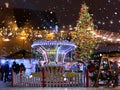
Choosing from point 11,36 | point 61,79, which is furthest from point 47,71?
point 11,36

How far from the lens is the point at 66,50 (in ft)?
109

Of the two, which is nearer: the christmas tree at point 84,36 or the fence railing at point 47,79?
the fence railing at point 47,79

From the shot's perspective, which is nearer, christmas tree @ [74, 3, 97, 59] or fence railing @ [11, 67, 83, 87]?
fence railing @ [11, 67, 83, 87]

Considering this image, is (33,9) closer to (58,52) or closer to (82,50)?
(82,50)

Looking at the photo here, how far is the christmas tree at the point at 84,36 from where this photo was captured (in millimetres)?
60406

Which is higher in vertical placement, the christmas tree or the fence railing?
the christmas tree

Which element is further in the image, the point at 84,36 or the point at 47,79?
the point at 84,36

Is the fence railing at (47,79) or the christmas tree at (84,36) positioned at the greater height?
the christmas tree at (84,36)

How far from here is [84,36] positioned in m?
60.4

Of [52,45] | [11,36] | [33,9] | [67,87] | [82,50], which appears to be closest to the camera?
[67,87]

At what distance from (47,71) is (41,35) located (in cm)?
5443

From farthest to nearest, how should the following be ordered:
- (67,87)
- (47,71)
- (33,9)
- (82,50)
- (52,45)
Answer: (33,9) < (82,50) < (52,45) < (47,71) < (67,87)

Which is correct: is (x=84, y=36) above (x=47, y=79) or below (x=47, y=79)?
above

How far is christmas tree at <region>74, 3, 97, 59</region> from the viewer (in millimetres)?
60406
